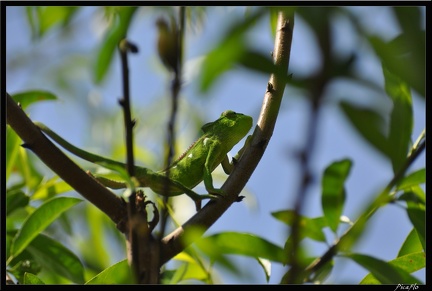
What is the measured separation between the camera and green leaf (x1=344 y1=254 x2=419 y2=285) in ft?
4.40

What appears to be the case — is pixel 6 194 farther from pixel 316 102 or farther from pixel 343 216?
pixel 316 102

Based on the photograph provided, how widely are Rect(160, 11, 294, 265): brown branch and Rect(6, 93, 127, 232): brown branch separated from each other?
113 mm

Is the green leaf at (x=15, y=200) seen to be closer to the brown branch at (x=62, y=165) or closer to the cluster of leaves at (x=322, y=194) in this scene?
the cluster of leaves at (x=322, y=194)

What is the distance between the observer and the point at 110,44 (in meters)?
1.11

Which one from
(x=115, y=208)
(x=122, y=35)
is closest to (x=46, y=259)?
(x=115, y=208)

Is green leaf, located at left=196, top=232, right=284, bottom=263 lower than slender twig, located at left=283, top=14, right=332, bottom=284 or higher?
higher

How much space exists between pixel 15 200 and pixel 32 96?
31 cm

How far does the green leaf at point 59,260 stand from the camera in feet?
6.18

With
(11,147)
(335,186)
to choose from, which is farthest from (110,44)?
(11,147)

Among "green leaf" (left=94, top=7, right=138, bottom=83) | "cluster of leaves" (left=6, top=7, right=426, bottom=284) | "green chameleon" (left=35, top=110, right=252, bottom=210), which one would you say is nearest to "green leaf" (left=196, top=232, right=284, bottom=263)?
"cluster of leaves" (left=6, top=7, right=426, bottom=284)

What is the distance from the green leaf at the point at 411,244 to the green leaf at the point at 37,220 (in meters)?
0.85

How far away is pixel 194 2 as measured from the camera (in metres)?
1.52

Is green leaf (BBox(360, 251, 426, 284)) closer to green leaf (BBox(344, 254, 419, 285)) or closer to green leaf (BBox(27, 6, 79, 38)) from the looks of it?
green leaf (BBox(344, 254, 419, 285))

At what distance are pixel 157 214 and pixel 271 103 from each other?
35 cm
